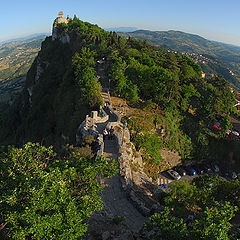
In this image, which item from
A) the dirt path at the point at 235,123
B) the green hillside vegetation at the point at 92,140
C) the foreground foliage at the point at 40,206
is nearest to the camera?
the foreground foliage at the point at 40,206

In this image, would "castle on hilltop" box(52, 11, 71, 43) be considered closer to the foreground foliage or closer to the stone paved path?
the stone paved path

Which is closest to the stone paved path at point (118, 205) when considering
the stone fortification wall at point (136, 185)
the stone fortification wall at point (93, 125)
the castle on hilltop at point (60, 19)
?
the stone fortification wall at point (136, 185)

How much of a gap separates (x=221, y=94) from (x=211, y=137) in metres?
9.32

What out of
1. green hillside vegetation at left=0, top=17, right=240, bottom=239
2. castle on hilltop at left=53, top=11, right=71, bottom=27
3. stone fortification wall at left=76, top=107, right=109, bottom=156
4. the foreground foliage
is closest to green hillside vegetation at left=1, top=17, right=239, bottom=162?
green hillside vegetation at left=0, top=17, right=240, bottom=239

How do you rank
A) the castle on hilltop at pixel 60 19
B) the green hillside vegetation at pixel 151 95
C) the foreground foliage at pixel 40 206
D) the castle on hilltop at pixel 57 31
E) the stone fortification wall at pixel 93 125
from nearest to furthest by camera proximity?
the foreground foliage at pixel 40 206, the stone fortification wall at pixel 93 125, the green hillside vegetation at pixel 151 95, the castle on hilltop at pixel 57 31, the castle on hilltop at pixel 60 19

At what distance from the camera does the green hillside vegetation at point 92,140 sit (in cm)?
726

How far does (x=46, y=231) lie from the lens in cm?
673

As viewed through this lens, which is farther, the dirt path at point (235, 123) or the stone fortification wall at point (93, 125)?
the dirt path at point (235, 123)

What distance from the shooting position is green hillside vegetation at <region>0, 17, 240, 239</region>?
7.26 meters

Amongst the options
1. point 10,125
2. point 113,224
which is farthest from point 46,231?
point 10,125

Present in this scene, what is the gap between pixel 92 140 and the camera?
63.9ft

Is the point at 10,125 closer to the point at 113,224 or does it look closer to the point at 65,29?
the point at 65,29

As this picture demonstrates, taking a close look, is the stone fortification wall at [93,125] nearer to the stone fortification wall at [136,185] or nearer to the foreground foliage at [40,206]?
the stone fortification wall at [136,185]

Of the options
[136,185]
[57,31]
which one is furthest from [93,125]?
[57,31]
